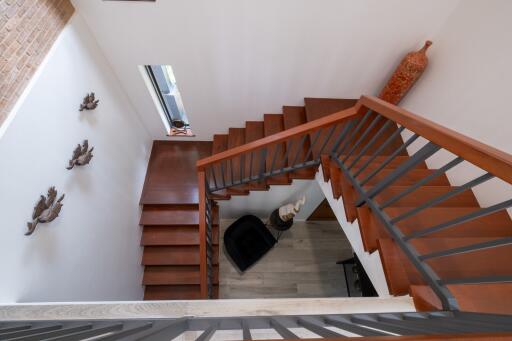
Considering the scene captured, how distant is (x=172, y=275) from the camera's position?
2.87 metres

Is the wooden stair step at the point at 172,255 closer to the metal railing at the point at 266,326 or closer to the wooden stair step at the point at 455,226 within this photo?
the metal railing at the point at 266,326

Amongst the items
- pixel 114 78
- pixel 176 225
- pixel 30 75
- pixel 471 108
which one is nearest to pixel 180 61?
pixel 114 78

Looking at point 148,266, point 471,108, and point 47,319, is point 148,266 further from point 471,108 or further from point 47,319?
point 471,108

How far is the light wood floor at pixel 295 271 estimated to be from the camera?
302 centimetres

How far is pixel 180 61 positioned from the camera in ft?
7.83

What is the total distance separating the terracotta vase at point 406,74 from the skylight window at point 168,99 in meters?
2.58

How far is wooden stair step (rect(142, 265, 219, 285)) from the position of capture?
9.27 ft

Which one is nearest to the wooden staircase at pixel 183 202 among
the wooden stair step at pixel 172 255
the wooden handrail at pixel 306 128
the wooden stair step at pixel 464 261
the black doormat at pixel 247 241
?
the wooden stair step at pixel 172 255

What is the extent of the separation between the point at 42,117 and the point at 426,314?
2423 mm

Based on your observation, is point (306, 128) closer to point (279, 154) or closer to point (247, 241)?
point (279, 154)

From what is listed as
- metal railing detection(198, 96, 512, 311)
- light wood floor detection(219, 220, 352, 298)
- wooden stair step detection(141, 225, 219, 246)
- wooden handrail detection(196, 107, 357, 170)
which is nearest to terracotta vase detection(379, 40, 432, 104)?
metal railing detection(198, 96, 512, 311)

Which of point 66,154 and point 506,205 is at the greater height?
point 66,154

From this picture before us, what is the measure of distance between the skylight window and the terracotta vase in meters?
2.58

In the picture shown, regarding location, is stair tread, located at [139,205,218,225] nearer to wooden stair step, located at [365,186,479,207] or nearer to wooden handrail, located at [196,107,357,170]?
wooden handrail, located at [196,107,357,170]
